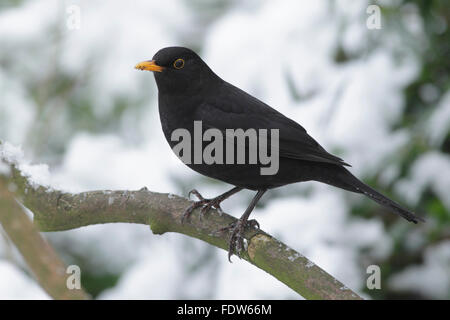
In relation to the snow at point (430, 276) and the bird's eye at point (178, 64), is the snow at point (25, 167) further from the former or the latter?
the snow at point (430, 276)

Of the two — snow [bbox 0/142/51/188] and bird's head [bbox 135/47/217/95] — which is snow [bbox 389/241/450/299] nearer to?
bird's head [bbox 135/47/217/95]

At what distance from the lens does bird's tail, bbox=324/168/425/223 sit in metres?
3.08

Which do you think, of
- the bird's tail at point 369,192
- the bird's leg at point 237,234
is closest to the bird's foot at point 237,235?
the bird's leg at point 237,234

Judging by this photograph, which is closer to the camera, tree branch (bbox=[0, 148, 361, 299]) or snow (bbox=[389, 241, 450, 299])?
tree branch (bbox=[0, 148, 361, 299])

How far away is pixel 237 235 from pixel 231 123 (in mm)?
624

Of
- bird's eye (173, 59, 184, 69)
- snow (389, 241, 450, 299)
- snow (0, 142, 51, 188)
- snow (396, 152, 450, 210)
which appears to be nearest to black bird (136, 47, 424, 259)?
bird's eye (173, 59, 184, 69)

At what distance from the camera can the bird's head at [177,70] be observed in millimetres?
3324

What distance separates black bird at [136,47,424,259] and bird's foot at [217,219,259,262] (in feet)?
0.21

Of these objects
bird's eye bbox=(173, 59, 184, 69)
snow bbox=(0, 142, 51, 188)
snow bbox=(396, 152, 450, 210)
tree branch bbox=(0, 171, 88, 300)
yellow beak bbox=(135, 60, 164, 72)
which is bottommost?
tree branch bbox=(0, 171, 88, 300)

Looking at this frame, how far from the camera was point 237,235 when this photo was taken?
3037 millimetres

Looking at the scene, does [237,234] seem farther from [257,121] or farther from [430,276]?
[430,276]

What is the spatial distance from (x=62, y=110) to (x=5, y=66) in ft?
2.05
